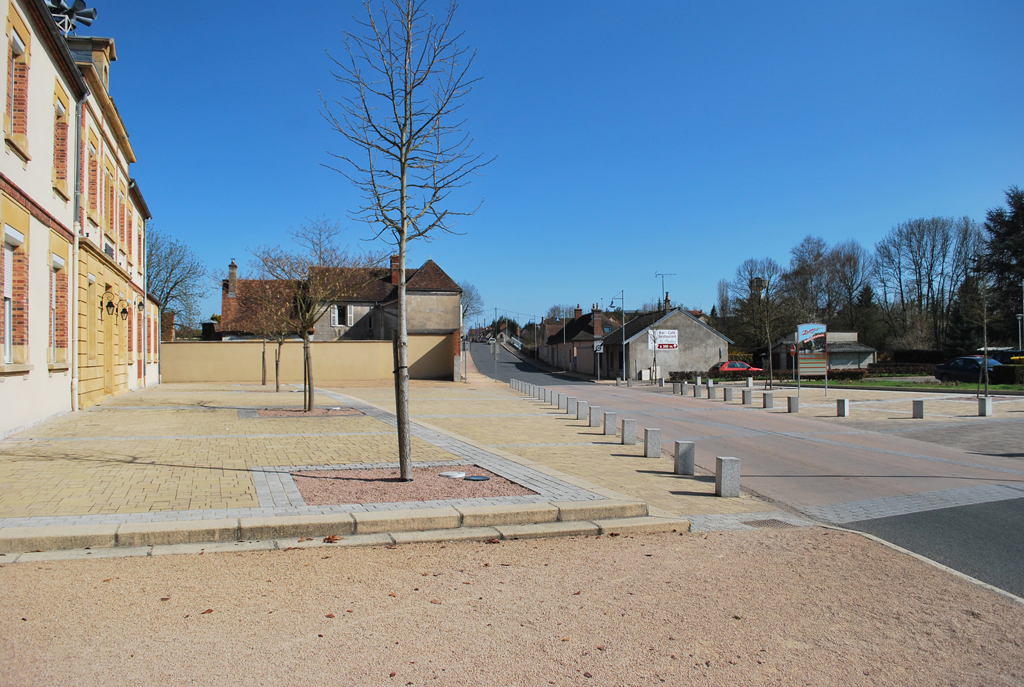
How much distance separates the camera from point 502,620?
430 cm

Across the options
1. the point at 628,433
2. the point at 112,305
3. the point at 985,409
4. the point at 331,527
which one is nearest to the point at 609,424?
the point at 628,433

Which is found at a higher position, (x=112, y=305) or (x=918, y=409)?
(x=112, y=305)

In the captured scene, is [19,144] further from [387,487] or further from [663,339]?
[663,339]

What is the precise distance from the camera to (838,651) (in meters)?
3.96

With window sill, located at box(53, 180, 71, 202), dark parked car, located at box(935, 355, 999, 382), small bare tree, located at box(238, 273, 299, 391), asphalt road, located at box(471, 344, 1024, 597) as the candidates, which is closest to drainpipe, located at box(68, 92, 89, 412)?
window sill, located at box(53, 180, 71, 202)

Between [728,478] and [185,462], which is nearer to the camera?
[728,478]

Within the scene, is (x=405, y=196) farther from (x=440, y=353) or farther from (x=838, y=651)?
(x=440, y=353)

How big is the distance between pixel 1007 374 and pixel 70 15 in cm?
4142

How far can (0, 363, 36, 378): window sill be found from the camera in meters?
10.9

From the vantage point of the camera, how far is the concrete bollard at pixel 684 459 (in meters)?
10.4

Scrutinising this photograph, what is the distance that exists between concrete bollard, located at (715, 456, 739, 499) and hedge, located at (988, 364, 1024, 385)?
32481 mm

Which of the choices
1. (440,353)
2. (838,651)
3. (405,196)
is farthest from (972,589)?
(440,353)

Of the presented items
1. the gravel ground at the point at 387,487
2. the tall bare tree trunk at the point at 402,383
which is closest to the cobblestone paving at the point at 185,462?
the gravel ground at the point at 387,487

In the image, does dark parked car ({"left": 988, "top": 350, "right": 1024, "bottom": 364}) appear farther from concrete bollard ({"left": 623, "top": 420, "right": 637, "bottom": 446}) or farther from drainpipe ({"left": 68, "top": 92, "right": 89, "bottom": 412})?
drainpipe ({"left": 68, "top": 92, "right": 89, "bottom": 412})
